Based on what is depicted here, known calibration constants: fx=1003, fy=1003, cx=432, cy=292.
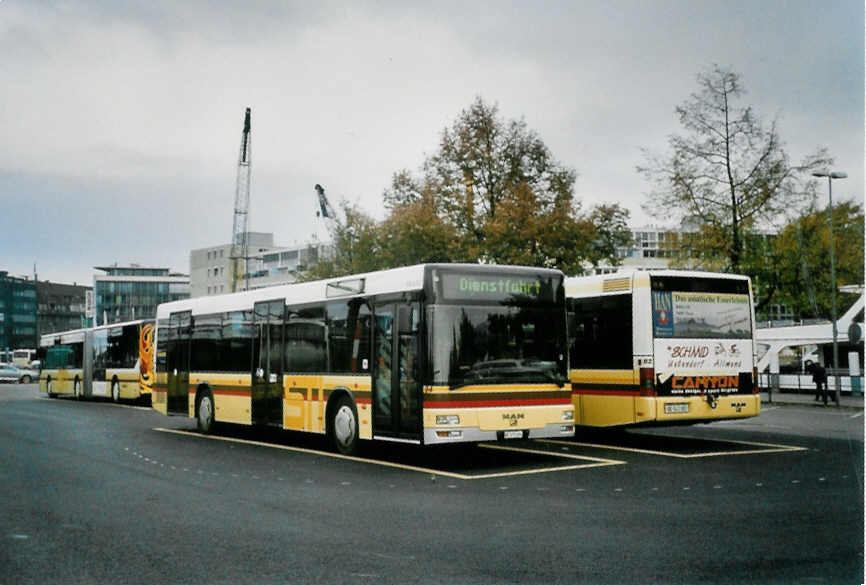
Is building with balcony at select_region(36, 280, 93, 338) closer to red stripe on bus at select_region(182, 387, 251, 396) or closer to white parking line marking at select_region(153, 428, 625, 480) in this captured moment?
red stripe on bus at select_region(182, 387, 251, 396)

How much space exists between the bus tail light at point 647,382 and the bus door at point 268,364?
6328 millimetres

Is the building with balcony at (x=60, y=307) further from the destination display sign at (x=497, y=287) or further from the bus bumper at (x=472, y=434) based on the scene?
the bus bumper at (x=472, y=434)

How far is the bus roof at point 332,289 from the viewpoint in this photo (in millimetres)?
14266

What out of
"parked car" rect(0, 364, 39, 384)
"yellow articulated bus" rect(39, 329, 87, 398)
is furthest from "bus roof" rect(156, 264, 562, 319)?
"parked car" rect(0, 364, 39, 384)

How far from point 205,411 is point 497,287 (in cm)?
912

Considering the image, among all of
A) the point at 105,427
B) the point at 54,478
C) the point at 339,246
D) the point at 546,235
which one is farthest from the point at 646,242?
the point at 54,478

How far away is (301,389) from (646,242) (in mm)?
106408

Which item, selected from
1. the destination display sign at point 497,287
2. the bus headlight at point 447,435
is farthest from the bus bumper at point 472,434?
the destination display sign at point 497,287

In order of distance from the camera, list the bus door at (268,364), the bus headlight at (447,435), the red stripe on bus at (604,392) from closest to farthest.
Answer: the bus headlight at (447,435) < the red stripe on bus at (604,392) < the bus door at (268,364)

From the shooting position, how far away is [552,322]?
1455cm

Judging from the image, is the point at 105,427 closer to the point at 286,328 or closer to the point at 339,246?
the point at 286,328

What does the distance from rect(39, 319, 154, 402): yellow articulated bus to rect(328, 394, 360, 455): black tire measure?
20.9 meters

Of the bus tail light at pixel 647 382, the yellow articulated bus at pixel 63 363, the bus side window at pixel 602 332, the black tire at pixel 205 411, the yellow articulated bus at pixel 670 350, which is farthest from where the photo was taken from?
the yellow articulated bus at pixel 63 363

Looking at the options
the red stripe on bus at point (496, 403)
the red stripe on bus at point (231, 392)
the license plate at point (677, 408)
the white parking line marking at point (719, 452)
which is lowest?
the white parking line marking at point (719, 452)
